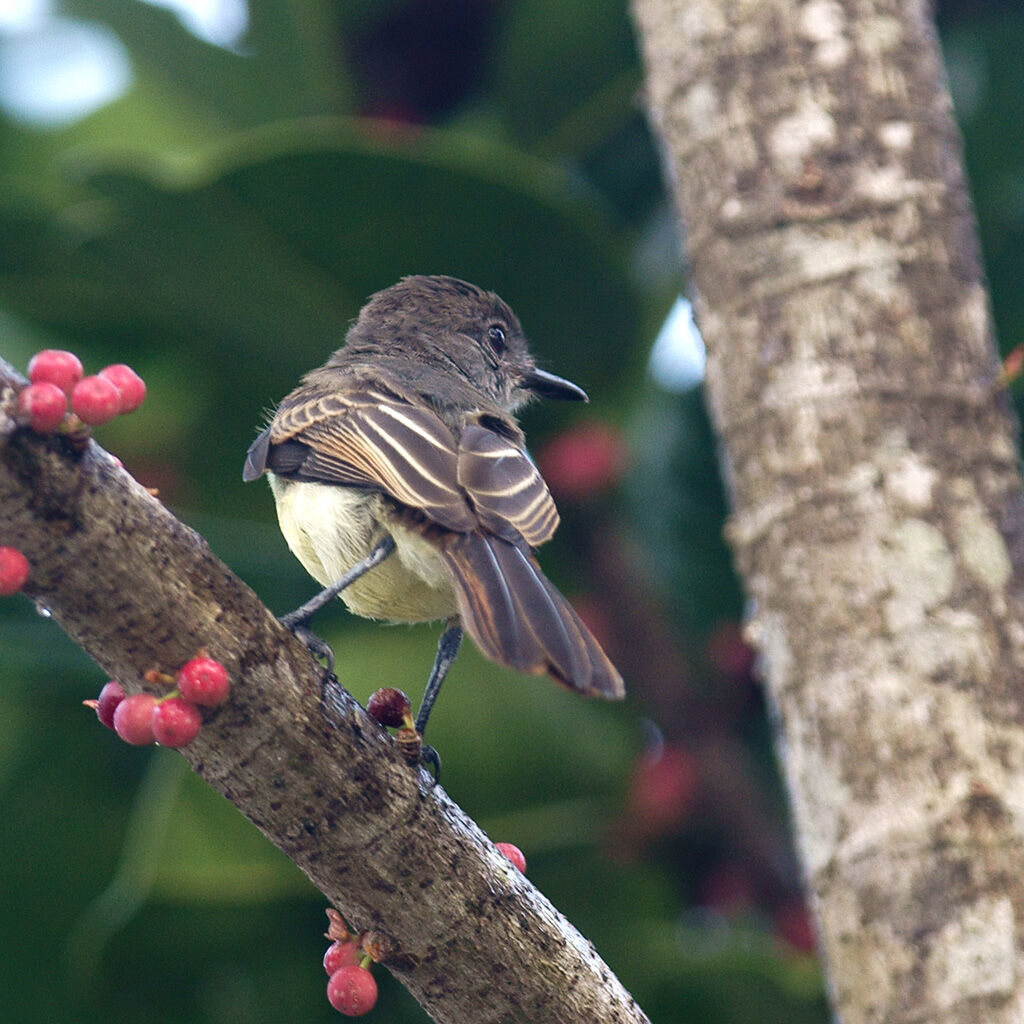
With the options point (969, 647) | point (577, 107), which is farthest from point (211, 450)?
point (969, 647)

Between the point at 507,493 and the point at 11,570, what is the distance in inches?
46.9

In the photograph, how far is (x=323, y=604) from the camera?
252 centimetres

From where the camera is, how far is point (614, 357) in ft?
15.9

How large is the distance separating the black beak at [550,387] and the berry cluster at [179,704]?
7.77ft

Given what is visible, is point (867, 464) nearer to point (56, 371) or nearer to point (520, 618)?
point (520, 618)

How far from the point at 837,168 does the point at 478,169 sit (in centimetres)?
102

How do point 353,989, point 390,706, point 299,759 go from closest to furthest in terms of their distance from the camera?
point 299,759, point 353,989, point 390,706

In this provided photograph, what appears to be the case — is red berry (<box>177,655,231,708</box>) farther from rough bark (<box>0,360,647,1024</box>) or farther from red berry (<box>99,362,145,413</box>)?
red berry (<box>99,362,145,413</box>)

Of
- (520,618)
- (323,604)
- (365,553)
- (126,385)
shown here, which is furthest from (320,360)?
(126,385)

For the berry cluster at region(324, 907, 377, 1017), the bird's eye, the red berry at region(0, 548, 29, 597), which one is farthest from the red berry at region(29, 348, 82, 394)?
the bird's eye

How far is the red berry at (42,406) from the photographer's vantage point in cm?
163

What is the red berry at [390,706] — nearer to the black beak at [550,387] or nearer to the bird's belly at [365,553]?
the bird's belly at [365,553]

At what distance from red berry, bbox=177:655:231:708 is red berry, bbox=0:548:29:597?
8.8 inches

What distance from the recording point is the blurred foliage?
421 centimetres
